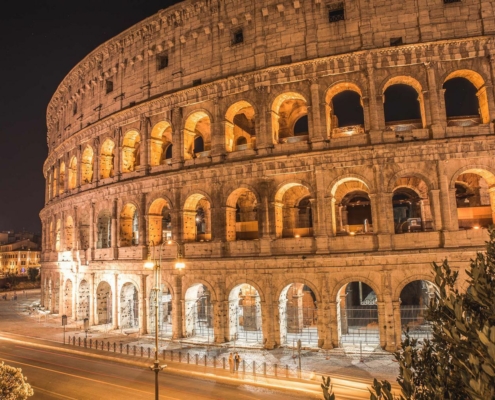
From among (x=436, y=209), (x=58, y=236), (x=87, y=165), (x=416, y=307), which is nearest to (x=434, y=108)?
(x=436, y=209)

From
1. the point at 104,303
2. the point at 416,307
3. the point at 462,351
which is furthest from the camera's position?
the point at 104,303

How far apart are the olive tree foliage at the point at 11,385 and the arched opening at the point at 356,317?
1432 cm

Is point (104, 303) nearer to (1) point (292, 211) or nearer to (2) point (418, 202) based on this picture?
(1) point (292, 211)

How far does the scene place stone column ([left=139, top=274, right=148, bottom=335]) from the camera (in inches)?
973

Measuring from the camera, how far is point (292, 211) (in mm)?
24391

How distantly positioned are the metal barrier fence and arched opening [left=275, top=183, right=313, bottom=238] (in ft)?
22.5

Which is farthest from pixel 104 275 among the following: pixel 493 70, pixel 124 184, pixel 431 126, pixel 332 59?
pixel 493 70

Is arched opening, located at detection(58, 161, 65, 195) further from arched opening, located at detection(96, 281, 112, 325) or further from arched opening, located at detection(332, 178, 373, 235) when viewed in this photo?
arched opening, located at detection(332, 178, 373, 235)

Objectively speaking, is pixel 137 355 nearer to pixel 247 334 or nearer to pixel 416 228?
pixel 247 334

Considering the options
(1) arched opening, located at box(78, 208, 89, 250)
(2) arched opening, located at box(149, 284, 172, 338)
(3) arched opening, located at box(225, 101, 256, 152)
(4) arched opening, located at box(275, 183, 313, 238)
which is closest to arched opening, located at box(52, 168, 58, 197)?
(1) arched opening, located at box(78, 208, 89, 250)

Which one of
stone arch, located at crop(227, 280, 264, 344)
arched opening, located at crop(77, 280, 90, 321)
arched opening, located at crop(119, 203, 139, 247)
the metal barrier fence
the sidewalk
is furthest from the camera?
arched opening, located at crop(77, 280, 90, 321)

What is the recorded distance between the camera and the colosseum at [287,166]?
19469 mm

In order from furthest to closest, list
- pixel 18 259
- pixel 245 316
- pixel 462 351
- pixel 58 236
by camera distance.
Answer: pixel 18 259
pixel 58 236
pixel 245 316
pixel 462 351

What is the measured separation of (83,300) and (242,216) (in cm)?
1448
